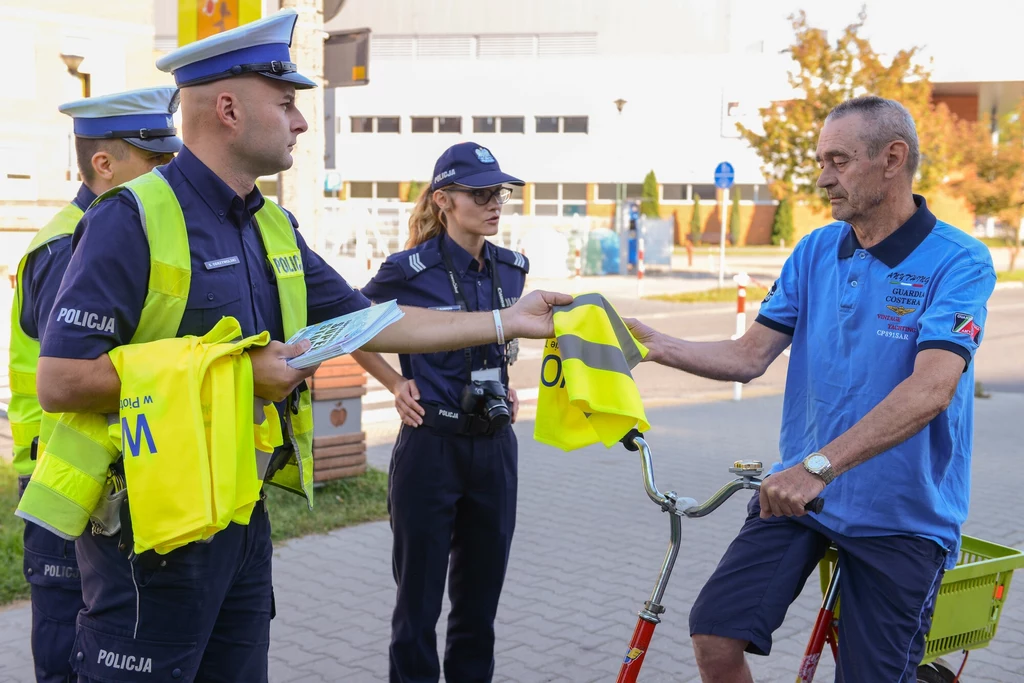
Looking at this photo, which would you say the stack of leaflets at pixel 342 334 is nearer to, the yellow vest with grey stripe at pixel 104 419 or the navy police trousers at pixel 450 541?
the yellow vest with grey stripe at pixel 104 419

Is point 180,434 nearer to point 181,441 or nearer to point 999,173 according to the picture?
point 181,441

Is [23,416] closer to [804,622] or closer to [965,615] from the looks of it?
[965,615]

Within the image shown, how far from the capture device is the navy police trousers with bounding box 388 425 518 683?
4.05 meters

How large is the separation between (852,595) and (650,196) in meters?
51.3

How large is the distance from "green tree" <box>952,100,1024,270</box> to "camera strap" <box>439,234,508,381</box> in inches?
1338

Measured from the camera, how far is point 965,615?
3.40 m

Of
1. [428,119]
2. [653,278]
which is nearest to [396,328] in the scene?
[653,278]

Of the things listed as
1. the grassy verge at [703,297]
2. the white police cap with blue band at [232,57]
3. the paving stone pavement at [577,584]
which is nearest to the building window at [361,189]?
the grassy verge at [703,297]

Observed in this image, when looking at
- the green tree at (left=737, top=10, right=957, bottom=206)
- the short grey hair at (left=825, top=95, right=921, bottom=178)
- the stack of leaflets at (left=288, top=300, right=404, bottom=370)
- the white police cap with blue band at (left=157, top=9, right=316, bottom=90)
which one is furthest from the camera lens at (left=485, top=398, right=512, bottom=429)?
the green tree at (left=737, top=10, right=957, bottom=206)

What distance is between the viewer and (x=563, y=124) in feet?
182

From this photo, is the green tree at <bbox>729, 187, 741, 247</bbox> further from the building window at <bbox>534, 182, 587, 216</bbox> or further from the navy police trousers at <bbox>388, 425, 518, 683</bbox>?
the navy police trousers at <bbox>388, 425, 518, 683</bbox>

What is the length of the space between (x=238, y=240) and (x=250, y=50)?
462mm

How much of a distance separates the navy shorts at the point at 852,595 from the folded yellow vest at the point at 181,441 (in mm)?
1430

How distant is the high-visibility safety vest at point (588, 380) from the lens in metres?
3.09
